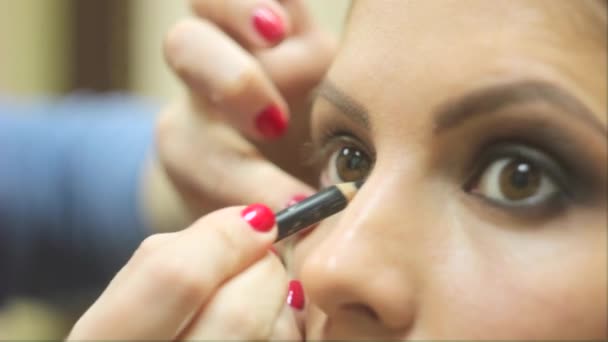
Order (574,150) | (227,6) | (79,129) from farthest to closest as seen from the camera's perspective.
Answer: (79,129)
(227,6)
(574,150)

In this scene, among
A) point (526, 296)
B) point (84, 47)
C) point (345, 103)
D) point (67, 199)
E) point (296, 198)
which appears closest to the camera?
point (526, 296)

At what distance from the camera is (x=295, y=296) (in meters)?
0.45

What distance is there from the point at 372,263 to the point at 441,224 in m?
0.05

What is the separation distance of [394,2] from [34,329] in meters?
0.71

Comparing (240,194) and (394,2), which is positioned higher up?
(394,2)

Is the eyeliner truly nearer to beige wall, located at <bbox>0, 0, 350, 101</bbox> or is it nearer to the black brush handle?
the black brush handle

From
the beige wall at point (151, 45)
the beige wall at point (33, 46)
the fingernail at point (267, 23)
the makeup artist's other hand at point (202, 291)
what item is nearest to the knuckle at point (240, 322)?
the makeup artist's other hand at point (202, 291)

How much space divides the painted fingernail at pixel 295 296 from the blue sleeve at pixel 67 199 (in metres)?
0.45

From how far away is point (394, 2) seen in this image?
1.53 feet

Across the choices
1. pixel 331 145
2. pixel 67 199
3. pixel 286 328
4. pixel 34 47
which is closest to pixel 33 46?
pixel 34 47

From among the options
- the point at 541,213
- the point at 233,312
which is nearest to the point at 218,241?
the point at 233,312

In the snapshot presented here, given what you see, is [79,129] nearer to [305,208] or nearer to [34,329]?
[34,329]

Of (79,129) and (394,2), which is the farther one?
(79,129)

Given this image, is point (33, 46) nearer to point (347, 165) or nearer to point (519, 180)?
point (347, 165)
